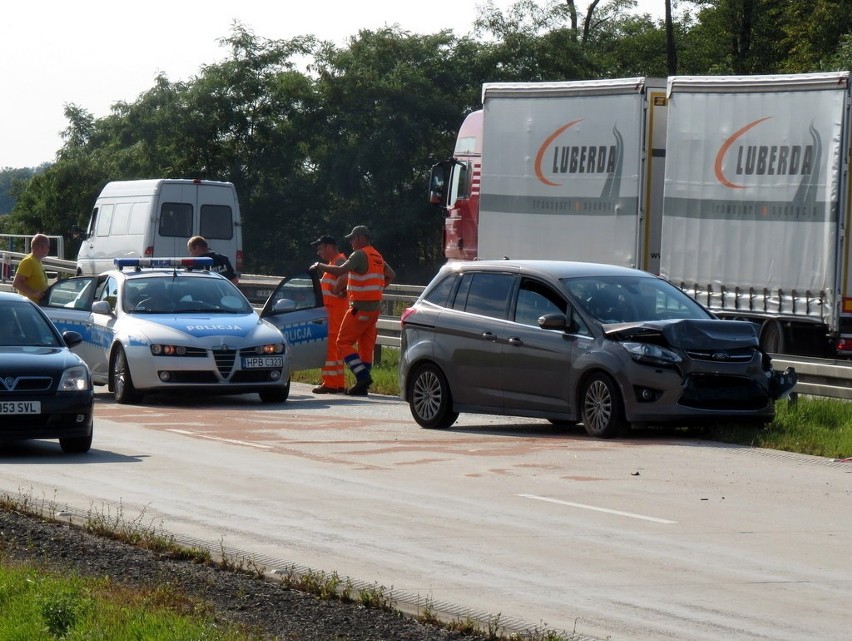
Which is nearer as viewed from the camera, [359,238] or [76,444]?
[76,444]

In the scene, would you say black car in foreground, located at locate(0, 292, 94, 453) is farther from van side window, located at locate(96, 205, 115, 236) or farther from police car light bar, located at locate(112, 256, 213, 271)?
van side window, located at locate(96, 205, 115, 236)

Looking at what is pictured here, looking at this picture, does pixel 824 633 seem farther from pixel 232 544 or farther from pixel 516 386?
pixel 516 386

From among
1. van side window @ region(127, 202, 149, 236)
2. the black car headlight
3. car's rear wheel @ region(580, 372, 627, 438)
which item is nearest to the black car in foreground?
car's rear wheel @ region(580, 372, 627, 438)

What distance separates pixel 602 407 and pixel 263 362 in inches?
205

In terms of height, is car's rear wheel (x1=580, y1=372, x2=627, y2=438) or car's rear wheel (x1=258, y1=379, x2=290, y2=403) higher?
car's rear wheel (x1=580, y1=372, x2=627, y2=438)

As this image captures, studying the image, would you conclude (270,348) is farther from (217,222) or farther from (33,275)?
(217,222)

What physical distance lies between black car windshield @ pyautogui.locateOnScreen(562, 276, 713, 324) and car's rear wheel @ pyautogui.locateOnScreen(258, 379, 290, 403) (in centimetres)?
471

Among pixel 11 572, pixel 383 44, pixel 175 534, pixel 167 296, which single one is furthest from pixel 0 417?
pixel 383 44

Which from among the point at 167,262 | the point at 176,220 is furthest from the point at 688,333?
the point at 176,220

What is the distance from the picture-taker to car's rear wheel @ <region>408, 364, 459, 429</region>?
51.6ft

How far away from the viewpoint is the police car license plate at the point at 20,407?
12688 millimetres

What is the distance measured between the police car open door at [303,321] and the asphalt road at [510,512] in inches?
135

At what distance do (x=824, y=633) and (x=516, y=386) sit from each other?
334 inches

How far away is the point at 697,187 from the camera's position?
73.5ft
